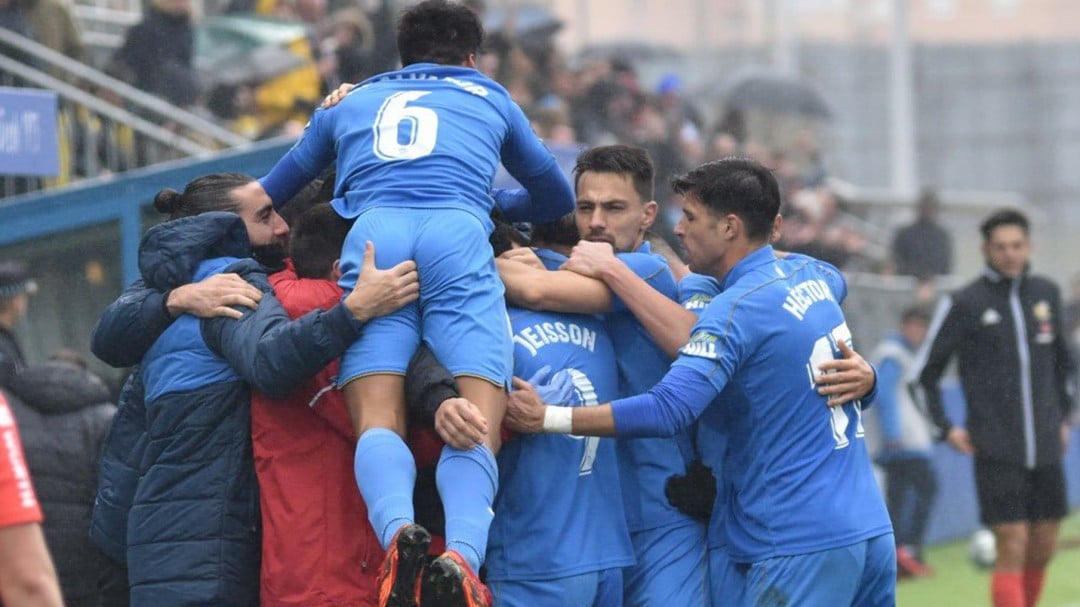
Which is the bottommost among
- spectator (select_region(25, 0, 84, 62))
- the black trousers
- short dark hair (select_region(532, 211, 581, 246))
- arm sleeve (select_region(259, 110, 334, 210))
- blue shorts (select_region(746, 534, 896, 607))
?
the black trousers

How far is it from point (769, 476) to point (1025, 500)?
4431 millimetres

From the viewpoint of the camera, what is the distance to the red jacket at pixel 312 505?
16.4ft

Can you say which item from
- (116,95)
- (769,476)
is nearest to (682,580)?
(769,476)

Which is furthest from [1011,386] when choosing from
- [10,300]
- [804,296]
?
[10,300]

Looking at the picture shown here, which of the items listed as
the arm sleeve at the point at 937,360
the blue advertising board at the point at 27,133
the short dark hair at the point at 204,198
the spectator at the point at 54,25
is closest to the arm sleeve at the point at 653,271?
the short dark hair at the point at 204,198

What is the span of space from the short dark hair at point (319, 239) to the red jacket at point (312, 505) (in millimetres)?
250

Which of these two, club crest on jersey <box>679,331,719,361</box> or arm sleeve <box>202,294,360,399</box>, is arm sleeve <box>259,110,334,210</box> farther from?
club crest on jersey <box>679,331,719,361</box>

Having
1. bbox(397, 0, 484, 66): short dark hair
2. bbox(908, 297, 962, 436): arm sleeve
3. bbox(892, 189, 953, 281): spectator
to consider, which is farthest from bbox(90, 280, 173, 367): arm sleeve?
bbox(892, 189, 953, 281): spectator

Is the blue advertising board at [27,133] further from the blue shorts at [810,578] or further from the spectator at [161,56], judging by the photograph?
the blue shorts at [810,578]

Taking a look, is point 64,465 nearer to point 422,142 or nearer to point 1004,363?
point 422,142

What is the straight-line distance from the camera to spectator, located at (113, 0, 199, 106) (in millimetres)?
12305

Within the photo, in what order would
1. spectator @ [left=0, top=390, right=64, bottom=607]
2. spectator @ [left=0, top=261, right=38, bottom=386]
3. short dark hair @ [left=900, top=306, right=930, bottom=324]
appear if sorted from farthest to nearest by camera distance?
short dark hair @ [left=900, top=306, right=930, bottom=324]
spectator @ [left=0, top=261, right=38, bottom=386]
spectator @ [left=0, top=390, right=64, bottom=607]

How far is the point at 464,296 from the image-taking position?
5098 millimetres

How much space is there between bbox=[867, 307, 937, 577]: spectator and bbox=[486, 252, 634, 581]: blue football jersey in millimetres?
7828
